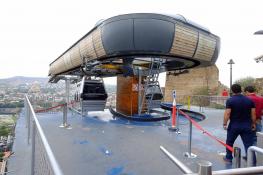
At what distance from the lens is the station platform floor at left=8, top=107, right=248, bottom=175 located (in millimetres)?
4742

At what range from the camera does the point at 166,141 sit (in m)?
6.92

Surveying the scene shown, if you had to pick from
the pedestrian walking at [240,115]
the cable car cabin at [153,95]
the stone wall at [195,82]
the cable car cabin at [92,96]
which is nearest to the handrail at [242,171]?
the pedestrian walking at [240,115]

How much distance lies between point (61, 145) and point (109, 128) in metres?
2.76

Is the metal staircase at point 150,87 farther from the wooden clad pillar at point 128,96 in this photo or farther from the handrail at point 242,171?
the handrail at point 242,171

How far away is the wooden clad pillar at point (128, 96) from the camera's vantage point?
11328 millimetres

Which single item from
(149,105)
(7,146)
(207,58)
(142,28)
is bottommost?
(7,146)

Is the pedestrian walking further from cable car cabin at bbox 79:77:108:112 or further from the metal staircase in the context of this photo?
cable car cabin at bbox 79:77:108:112

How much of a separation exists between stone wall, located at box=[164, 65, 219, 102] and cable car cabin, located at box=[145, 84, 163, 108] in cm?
2004

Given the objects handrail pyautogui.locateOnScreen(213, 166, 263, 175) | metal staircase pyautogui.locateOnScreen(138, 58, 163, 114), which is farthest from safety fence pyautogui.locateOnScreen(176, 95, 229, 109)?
handrail pyautogui.locateOnScreen(213, 166, 263, 175)

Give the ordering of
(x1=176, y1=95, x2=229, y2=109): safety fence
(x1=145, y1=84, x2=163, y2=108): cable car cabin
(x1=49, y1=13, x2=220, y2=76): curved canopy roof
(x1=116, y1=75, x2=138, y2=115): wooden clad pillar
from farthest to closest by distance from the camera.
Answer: (x1=176, y1=95, x2=229, y2=109): safety fence < (x1=145, y1=84, x2=163, y2=108): cable car cabin < (x1=116, y1=75, x2=138, y2=115): wooden clad pillar < (x1=49, y1=13, x2=220, y2=76): curved canopy roof

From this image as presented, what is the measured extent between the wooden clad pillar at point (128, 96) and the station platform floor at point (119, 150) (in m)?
2.45

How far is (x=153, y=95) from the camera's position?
11672mm

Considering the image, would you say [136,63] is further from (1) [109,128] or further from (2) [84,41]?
(1) [109,128]

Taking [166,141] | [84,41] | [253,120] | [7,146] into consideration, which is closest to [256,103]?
[253,120]
